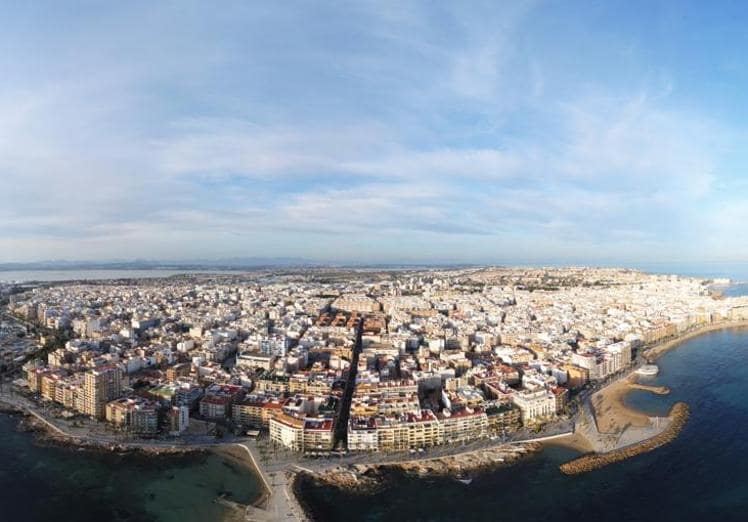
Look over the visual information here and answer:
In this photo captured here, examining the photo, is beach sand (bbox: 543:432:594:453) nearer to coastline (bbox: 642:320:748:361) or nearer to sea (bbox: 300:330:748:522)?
sea (bbox: 300:330:748:522)

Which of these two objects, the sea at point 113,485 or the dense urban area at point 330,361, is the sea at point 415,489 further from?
the dense urban area at point 330,361

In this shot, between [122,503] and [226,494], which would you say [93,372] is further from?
[226,494]

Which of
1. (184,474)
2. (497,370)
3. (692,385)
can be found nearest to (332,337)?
(497,370)

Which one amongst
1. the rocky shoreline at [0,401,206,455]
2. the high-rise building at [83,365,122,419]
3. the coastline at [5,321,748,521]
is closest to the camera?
the coastline at [5,321,748,521]

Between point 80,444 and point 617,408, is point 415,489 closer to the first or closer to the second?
point 617,408

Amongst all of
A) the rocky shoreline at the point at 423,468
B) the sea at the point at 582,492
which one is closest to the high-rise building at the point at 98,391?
the rocky shoreline at the point at 423,468

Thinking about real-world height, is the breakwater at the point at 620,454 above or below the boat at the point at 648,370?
below

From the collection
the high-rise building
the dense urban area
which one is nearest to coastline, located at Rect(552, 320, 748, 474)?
the dense urban area
